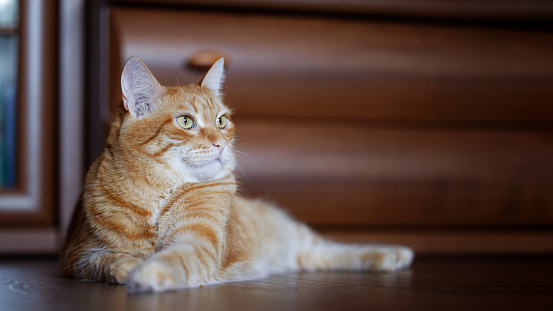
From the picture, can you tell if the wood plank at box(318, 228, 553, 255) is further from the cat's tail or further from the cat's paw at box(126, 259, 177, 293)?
the cat's paw at box(126, 259, 177, 293)

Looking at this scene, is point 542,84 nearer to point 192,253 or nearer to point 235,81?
point 235,81

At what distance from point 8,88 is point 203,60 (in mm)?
805

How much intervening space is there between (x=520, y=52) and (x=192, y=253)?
1404 millimetres

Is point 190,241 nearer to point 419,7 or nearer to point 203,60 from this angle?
point 203,60

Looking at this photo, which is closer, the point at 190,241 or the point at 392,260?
the point at 190,241

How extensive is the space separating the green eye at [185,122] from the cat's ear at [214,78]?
0.18m

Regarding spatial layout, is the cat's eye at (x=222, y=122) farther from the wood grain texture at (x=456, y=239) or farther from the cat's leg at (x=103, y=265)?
the wood grain texture at (x=456, y=239)

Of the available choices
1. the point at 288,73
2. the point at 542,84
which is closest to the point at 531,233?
the point at 542,84

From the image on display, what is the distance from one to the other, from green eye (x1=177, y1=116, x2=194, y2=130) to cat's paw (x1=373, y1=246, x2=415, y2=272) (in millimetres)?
605

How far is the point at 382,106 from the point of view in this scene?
76.5 inches

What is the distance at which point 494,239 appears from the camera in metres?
2.01

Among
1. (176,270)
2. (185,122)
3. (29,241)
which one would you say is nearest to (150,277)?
Answer: (176,270)

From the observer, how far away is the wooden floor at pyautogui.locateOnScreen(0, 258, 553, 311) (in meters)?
0.92

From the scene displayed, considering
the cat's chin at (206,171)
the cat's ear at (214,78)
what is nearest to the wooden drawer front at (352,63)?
the cat's ear at (214,78)
